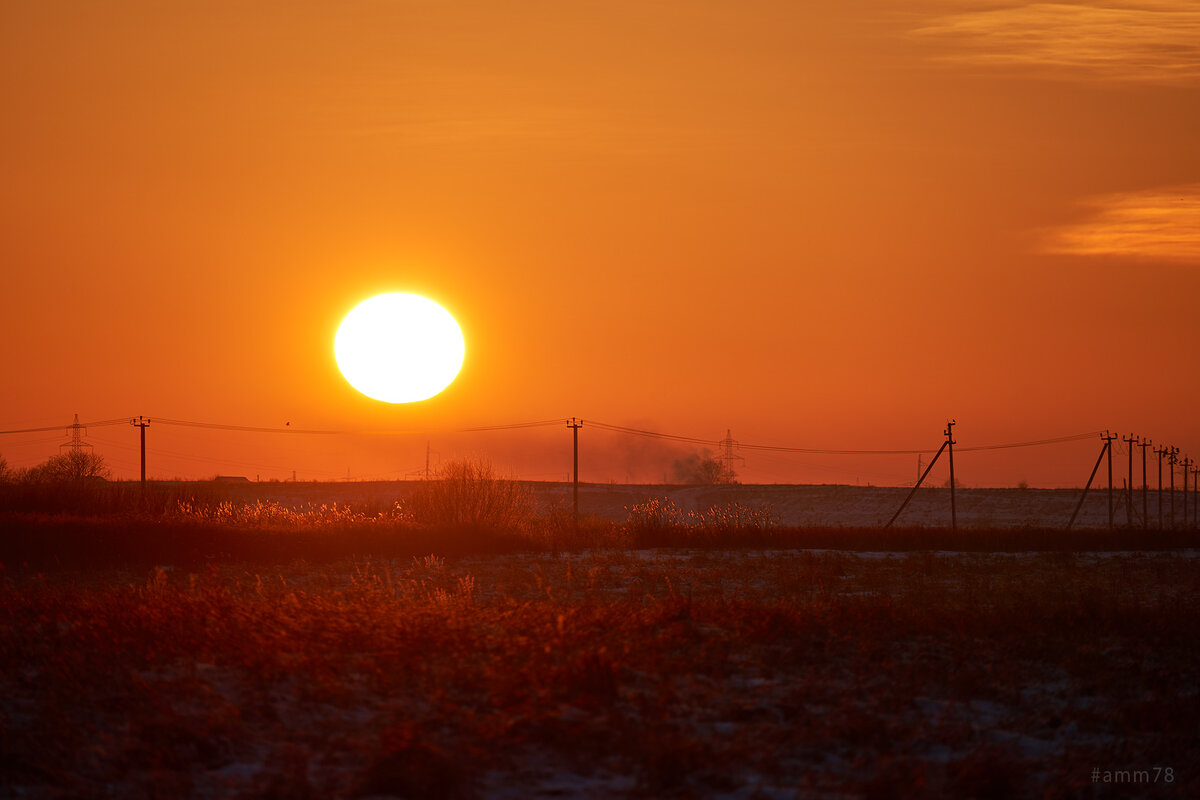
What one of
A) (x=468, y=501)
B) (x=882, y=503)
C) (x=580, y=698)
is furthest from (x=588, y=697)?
(x=882, y=503)

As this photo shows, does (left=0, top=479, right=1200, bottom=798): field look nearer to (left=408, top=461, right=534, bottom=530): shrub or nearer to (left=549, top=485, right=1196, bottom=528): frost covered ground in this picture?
(left=408, top=461, right=534, bottom=530): shrub

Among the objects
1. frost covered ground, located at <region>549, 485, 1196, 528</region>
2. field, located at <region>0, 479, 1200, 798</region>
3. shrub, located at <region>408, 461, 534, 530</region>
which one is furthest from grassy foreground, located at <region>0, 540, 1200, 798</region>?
frost covered ground, located at <region>549, 485, 1196, 528</region>

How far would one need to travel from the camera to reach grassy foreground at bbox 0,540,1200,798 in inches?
313

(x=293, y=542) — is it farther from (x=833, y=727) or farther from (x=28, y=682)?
(x=833, y=727)

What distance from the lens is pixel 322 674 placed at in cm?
977

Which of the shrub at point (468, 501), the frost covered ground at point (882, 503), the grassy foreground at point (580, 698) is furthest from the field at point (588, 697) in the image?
the frost covered ground at point (882, 503)

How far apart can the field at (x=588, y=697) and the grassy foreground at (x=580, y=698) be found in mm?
29

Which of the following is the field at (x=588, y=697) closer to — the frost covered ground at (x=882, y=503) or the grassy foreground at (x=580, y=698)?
the grassy foreground at (x=580, y=698)

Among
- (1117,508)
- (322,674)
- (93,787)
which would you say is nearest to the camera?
(93,787)

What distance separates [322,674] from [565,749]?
2.67 meters

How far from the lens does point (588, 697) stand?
31.0 feet

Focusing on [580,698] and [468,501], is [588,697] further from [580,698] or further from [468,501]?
[468,501]

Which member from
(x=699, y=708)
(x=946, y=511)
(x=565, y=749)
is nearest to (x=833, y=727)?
(x=699, y=708)

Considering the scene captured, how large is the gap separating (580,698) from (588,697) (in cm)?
8
